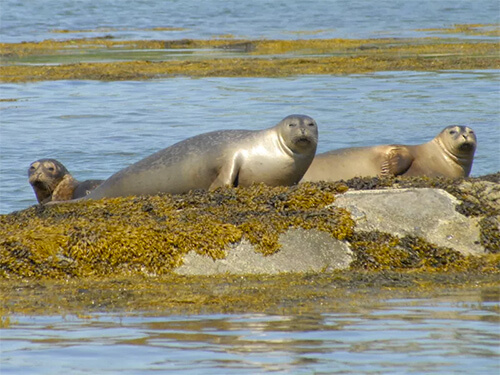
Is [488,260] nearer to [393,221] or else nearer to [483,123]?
[393,221]

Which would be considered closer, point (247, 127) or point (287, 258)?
point (287, 258)

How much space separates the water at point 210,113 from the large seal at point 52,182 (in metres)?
0.36

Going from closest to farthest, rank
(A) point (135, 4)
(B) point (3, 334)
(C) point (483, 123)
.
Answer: (B) point (3, 334), (C) point (483, 123), (A) point (135, 4)

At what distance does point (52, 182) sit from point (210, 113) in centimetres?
590

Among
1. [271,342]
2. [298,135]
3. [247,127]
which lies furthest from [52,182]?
[271,342]

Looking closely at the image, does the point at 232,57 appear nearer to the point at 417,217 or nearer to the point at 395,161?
the point at 395,161

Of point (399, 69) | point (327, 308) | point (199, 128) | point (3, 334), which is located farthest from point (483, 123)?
point (3, 334)

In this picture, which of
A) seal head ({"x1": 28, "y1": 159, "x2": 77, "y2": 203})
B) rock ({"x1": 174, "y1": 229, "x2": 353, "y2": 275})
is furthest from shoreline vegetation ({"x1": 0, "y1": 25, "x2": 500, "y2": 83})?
rock ({"x1": 174, "y1": 229, "x2": 353, "y2": 275})

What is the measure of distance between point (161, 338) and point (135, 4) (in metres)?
42.6

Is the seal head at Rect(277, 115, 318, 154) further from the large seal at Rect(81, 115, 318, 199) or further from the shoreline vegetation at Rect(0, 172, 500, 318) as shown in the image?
the shoreline vegetation at Rect(0, 172, 500, 318)

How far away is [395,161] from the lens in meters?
8.80

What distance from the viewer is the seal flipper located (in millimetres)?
8766

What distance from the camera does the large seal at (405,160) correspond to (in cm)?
867

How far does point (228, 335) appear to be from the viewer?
4.01m
